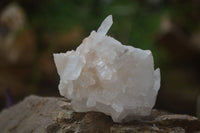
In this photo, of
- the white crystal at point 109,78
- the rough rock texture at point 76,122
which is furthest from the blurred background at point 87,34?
the white crystal at point 109,78

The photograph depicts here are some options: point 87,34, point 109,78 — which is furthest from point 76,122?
point 87,34

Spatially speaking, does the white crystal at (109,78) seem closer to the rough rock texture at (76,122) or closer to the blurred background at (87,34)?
the rough rock texture at (76,122)

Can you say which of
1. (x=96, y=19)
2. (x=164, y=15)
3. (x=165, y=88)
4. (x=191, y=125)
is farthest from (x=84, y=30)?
(x=191, y=125)

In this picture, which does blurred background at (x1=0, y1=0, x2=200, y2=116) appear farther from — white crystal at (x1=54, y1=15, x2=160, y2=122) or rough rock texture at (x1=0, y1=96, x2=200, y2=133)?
white crystal at (x1=54, y1=15, x2=160, y2=122)

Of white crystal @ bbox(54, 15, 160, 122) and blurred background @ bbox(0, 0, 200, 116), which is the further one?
blurred background @ bbox(0, 0, 200, 116)

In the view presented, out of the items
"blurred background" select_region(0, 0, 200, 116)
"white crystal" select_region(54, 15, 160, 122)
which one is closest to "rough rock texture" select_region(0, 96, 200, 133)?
"white crystal" select_region(54, 15, 160, 122)
